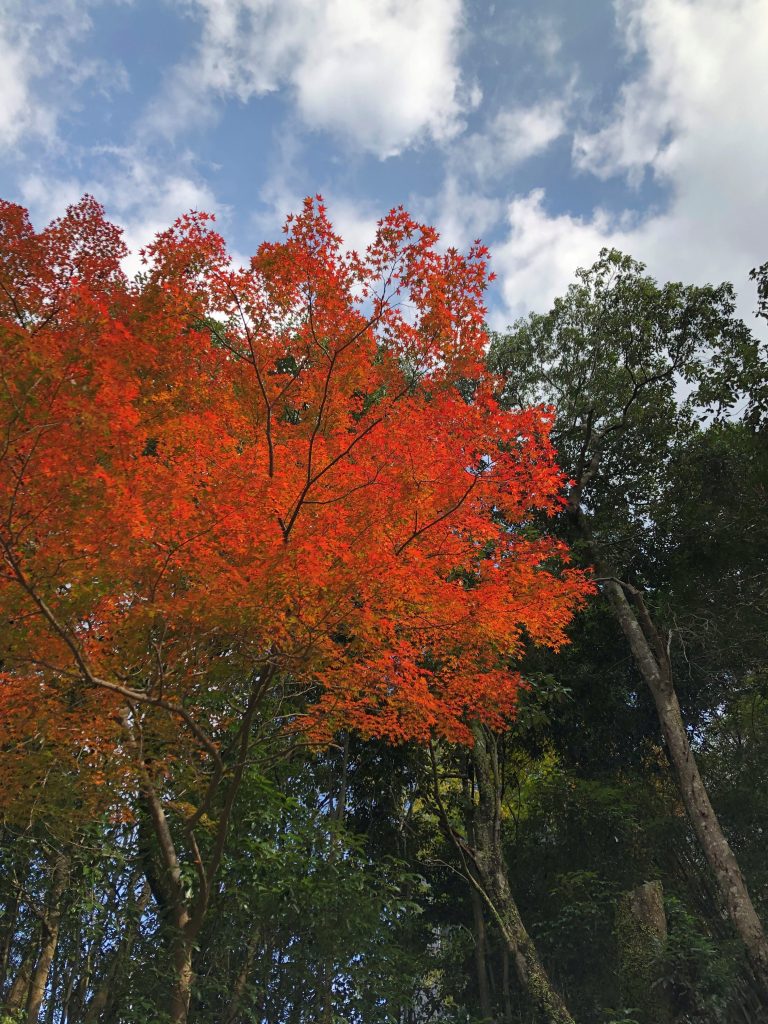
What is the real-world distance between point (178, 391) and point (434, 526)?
3.41 metres

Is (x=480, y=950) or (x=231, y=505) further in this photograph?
(x=480, y=950)

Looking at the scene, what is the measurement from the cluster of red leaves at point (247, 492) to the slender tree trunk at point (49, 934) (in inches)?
82.3

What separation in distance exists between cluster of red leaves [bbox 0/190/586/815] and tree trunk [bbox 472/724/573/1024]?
3553 millimetres

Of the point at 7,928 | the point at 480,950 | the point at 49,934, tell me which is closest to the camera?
the point at 49,934

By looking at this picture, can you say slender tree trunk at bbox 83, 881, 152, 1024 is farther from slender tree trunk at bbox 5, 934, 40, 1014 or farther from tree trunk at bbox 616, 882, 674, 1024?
tree trunk at bbox 616, 882, 674, 1024

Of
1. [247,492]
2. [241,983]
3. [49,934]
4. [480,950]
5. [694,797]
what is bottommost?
[241,983]

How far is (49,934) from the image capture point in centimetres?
793

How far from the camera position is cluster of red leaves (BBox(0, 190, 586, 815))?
18.8 ft

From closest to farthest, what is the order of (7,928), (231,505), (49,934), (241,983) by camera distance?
(231,505) → (49,934) → (7,928) → (241,983)

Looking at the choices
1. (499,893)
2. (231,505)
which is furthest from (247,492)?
(499,893)

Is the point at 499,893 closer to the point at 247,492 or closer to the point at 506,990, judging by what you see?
the point at 506,990

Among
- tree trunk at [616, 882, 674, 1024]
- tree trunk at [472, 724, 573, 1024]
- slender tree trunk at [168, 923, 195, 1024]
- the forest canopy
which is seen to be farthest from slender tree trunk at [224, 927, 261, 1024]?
tree trunk at [616, 882, 674, 1024]

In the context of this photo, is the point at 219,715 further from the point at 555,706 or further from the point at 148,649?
the point at 555,706

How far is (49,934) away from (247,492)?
5939 millimetres
